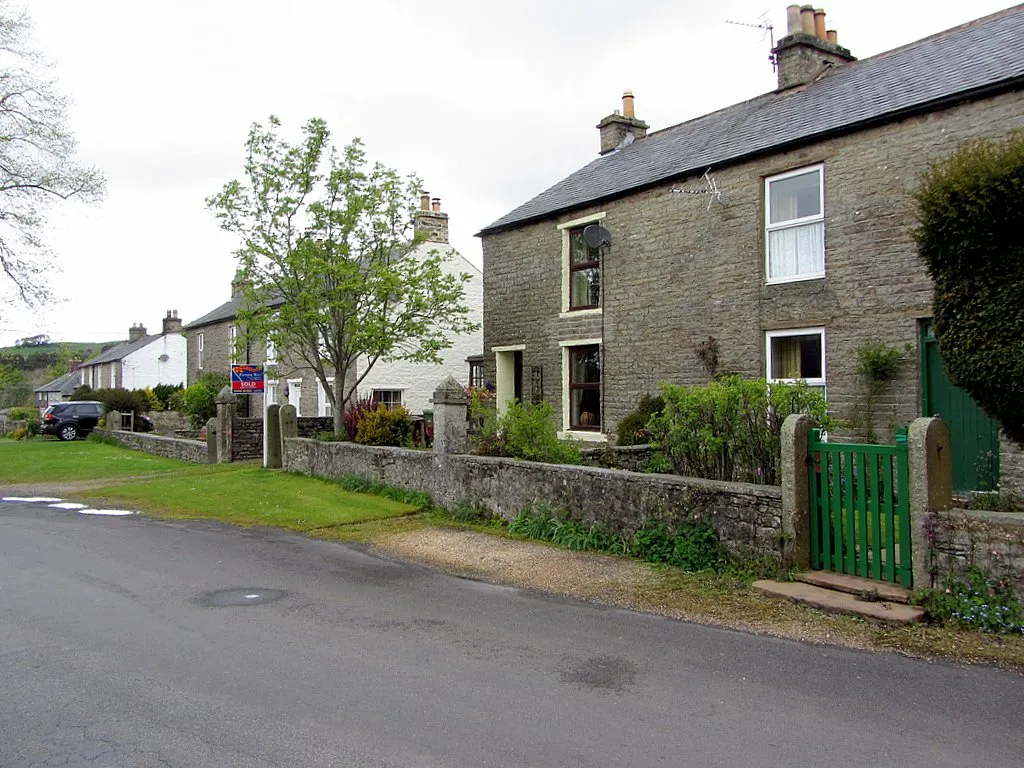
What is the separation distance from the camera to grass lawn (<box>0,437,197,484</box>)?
19609mm

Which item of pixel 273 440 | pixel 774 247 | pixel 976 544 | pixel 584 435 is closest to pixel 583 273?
pixel 584 435

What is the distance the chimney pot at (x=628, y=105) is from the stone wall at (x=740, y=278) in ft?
6.63

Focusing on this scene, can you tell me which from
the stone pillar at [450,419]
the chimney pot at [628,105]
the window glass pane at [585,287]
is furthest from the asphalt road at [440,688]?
the chimney pot at [628,105]

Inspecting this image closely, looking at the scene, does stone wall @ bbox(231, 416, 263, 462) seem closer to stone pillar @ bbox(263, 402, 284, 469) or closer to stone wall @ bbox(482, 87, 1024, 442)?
stone pillar @ bbox(263, 402, 284, 469)

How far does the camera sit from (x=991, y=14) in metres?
14.3

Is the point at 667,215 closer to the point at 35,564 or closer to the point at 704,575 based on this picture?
the point at 704,575

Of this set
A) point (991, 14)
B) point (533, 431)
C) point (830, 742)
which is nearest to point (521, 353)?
point (533, 431)

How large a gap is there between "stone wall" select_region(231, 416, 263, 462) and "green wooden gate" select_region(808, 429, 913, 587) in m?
17.8

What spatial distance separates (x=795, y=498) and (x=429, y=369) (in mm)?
23235

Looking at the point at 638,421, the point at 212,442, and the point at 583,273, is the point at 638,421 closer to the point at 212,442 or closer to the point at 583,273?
the point at 583,273

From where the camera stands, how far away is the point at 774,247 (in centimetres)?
1394

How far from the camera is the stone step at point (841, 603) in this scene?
20.4 ft

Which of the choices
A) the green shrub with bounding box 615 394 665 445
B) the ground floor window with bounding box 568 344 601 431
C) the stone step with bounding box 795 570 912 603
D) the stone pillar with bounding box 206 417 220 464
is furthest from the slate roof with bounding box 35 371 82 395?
the stone step with bounding box 795 570 912 603

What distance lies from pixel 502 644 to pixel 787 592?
272 cm
